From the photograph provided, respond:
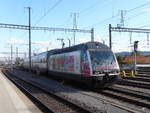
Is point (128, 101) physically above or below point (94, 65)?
below

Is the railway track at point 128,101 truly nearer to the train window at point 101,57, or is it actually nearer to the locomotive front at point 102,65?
the locomotive front at point 102,65

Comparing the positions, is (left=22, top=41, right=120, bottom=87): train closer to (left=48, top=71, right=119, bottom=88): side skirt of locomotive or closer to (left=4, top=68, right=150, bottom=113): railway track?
(left=48, top=71, right=119, bottom=88): side skirt of locomotive

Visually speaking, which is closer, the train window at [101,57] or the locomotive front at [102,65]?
the locomotive front at [102,65]

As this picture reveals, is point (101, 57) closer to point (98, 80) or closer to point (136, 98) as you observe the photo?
point (98, 80)

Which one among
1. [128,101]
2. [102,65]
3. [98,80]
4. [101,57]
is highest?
[101,57]

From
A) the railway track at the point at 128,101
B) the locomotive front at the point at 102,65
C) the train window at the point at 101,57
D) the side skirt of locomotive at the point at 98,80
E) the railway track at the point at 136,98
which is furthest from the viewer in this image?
the train window at the point at 101,57

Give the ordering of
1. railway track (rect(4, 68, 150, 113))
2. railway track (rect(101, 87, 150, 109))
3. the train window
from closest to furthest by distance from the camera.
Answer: railway track (rect(4, 68, 150, 113)), railway track (rect(101, 87, 150, 109)), the train window

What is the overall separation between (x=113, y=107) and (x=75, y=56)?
942 centimetres

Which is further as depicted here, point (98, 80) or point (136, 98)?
point (98, 80)

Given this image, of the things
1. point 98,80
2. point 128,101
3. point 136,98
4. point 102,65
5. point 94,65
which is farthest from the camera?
point 102,65

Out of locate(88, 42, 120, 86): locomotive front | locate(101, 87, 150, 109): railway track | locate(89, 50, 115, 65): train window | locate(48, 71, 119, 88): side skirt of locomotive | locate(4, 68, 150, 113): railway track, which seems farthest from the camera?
locate(89, 50, 115, 65): train window

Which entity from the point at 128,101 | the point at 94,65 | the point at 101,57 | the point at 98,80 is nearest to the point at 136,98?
the point at 128,101

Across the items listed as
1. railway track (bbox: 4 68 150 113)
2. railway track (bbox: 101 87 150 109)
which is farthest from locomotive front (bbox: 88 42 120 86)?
railway track (bbox: 101 87 150 109)

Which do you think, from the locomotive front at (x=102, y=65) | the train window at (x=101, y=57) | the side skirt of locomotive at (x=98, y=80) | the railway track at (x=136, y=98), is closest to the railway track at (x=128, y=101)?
the railway track at (x=136, y=98)
